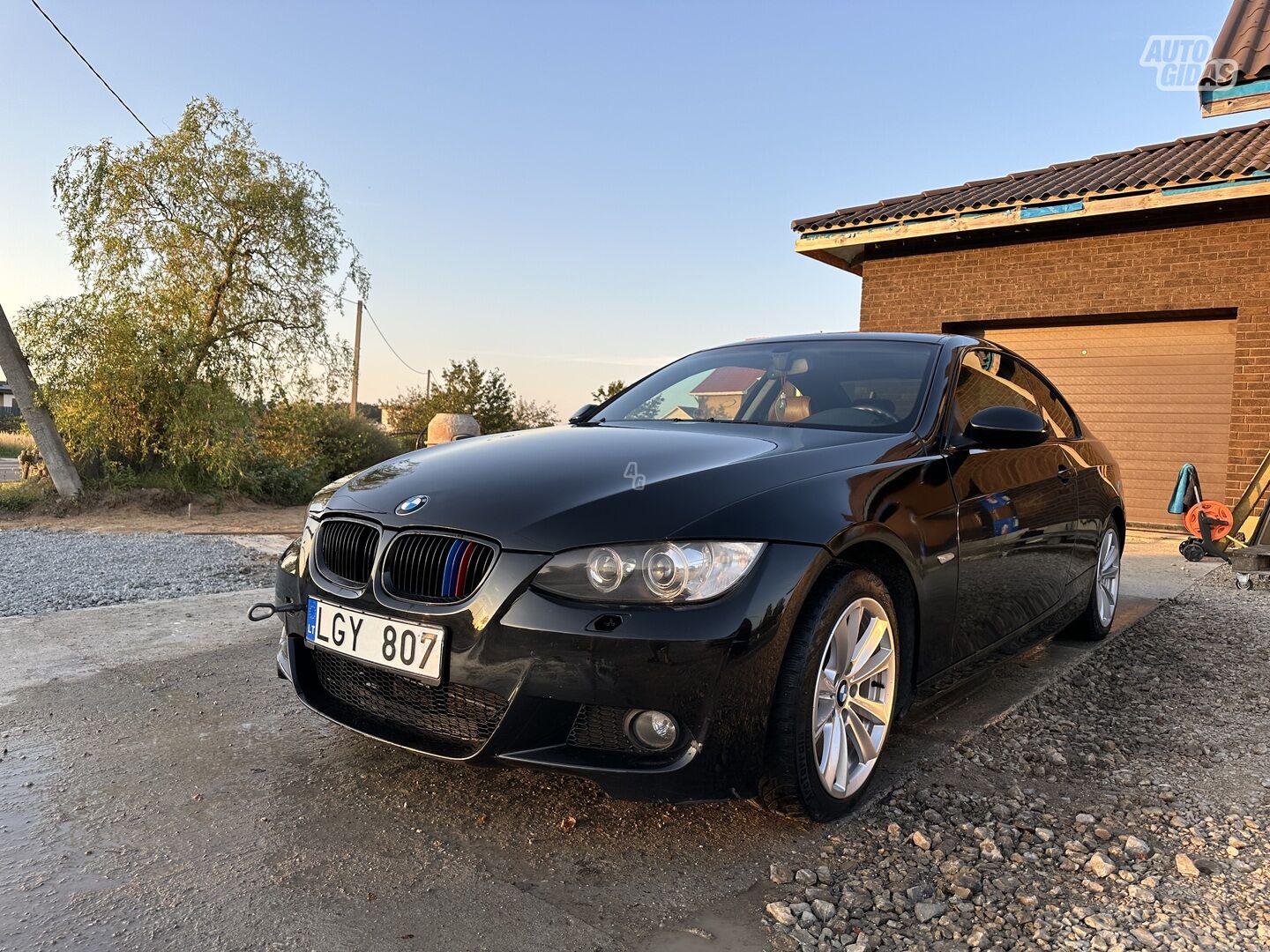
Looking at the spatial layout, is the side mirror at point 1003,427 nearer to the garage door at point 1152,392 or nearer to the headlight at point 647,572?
the headlight at point 647,572

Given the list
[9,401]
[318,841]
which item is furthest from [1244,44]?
[9,401]

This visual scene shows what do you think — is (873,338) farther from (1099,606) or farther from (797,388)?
(1099,606)

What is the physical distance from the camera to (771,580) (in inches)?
83.6

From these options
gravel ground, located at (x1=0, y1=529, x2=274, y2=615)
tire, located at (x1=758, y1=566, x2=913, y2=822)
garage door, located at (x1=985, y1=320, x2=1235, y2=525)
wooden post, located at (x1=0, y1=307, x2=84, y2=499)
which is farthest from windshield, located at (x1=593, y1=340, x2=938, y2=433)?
wooden post, located at (x1=0, y1=307, x2=84, y2=499)

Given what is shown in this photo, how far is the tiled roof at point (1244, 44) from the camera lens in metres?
6.64

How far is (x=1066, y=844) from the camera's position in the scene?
2311mm

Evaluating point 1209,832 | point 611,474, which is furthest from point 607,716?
point 1209,832

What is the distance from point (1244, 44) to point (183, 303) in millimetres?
11525

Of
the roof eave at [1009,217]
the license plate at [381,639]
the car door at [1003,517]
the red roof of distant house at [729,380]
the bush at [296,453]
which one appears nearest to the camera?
the license plate at [381,639]

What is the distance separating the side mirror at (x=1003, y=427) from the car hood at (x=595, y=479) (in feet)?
1.25

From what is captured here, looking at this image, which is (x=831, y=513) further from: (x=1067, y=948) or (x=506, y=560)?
(x=1067, y=948)

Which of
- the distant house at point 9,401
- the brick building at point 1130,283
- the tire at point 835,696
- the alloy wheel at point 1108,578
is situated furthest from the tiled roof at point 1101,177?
the distant house at point 9,401

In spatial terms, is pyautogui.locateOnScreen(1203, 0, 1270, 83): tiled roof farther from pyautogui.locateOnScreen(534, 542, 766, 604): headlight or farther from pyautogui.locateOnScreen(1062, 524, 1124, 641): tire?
pyautogui.locateOnScreen(534, 542, 766, 604): headlight

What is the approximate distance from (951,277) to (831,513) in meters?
9.21
